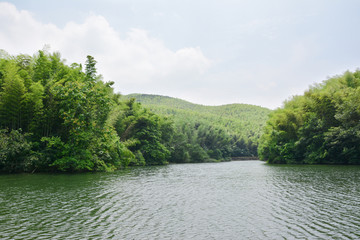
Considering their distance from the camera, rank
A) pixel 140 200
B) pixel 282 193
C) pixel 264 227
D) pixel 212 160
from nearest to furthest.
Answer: pixel 264 227
pixel 140 200
pixel 282 193
pixel 212 160

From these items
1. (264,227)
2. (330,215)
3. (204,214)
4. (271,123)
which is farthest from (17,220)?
→ (271,123)

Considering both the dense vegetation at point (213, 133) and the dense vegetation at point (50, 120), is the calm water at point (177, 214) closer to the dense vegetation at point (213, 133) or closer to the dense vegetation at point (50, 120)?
the dense vegetation at point (50, 120)

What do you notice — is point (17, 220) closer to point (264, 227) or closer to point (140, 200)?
point (140, 200)

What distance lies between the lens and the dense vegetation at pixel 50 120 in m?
24.9

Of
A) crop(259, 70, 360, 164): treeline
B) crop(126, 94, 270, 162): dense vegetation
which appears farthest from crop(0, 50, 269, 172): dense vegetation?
crop(126, 94, 270, 162): dense vegetation

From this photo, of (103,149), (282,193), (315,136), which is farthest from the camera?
(315,136)

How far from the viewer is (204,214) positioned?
11312mm

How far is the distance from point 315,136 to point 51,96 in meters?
37.7

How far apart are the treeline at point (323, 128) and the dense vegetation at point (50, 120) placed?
3086 cm

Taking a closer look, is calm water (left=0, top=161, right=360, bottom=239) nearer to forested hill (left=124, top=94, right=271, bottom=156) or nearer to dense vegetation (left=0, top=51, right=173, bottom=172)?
dense vegetation (left=0, top=51, right=173, bottom=172)

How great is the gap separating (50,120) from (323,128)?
128ft

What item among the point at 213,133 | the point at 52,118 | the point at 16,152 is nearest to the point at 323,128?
the point at 52,118

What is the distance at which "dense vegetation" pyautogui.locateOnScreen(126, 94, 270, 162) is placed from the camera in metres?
70.8

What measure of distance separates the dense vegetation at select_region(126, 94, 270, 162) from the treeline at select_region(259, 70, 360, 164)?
22530 millimetres
